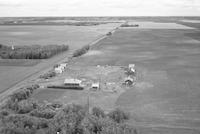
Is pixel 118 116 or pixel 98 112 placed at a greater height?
pixel 98 112

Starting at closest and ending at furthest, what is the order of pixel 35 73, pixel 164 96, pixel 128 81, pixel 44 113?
pixel 44 113, pixel 164 96, pixel 128 81, pixel 35 73

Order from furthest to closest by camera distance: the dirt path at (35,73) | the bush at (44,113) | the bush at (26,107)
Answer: the dirt path at (35,73) < the bush at (26,107) < the bush at (44,113)

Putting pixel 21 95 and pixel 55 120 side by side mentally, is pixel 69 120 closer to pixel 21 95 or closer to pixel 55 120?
pixel 55 120

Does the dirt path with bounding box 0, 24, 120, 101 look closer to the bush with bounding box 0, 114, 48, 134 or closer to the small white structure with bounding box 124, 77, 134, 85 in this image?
the bush with bounding box 0, 114, 48, 134

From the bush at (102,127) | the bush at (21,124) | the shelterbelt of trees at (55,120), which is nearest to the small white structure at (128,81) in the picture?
the shelterbelt of trees at (55,120)

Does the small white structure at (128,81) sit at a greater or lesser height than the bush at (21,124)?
greater

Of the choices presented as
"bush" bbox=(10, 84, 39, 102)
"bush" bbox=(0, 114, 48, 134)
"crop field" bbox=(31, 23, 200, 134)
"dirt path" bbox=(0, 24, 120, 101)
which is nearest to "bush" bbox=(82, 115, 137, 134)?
"crop field" bbox=(31, 23, 200, 134)

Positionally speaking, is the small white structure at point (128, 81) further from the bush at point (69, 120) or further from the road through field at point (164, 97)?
the bush at point (69, 120)

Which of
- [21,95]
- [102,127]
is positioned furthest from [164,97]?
[21,95]
